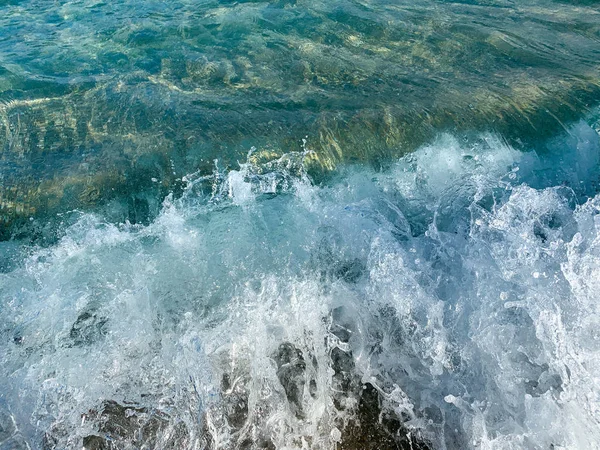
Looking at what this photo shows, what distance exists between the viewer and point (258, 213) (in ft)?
13.8

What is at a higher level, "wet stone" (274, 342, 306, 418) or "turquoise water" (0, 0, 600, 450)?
"turquoise water" (0, 0, 600, 450)

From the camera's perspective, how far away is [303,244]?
3965 mm

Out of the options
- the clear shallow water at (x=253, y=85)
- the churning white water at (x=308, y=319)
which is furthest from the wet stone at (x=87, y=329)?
the clear shallow water at (x=253, y=85)

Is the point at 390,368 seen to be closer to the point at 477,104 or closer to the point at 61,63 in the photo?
the point at 477,104

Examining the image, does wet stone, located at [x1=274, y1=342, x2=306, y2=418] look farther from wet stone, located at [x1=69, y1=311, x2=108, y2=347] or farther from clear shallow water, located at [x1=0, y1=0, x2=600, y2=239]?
clear shallow water, located at [x1=0, y1=0, x2=600, y2=239]

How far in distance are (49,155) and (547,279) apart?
16.1 ft

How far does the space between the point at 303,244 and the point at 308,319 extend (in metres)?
0.76

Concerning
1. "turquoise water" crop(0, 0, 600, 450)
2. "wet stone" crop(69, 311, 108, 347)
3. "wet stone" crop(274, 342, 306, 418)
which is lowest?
"wet stone" crop(69, 311, 108, 347)

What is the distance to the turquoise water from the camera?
9.73 feet

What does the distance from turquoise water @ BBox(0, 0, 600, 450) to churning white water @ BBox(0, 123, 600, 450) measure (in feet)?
Result: 0.05

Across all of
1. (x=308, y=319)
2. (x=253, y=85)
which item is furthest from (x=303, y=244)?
(x=253, y=85)

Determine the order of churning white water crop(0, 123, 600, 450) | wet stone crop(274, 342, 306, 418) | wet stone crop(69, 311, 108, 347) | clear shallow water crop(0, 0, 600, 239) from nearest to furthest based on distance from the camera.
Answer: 1. churning white water crop(0, 123, 600, 450)
2. wet stone crop(274, 342, 306, 418)
3. wet stone crop(69, 311, 108, 347)
4. clear shallow water crop(0, 0, 600, 239)

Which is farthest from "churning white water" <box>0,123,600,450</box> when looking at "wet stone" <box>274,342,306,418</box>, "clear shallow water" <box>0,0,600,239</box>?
"clear shallow water" <box>0,0,600,239</box>

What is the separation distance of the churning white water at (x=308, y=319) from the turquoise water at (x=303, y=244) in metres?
0.02
